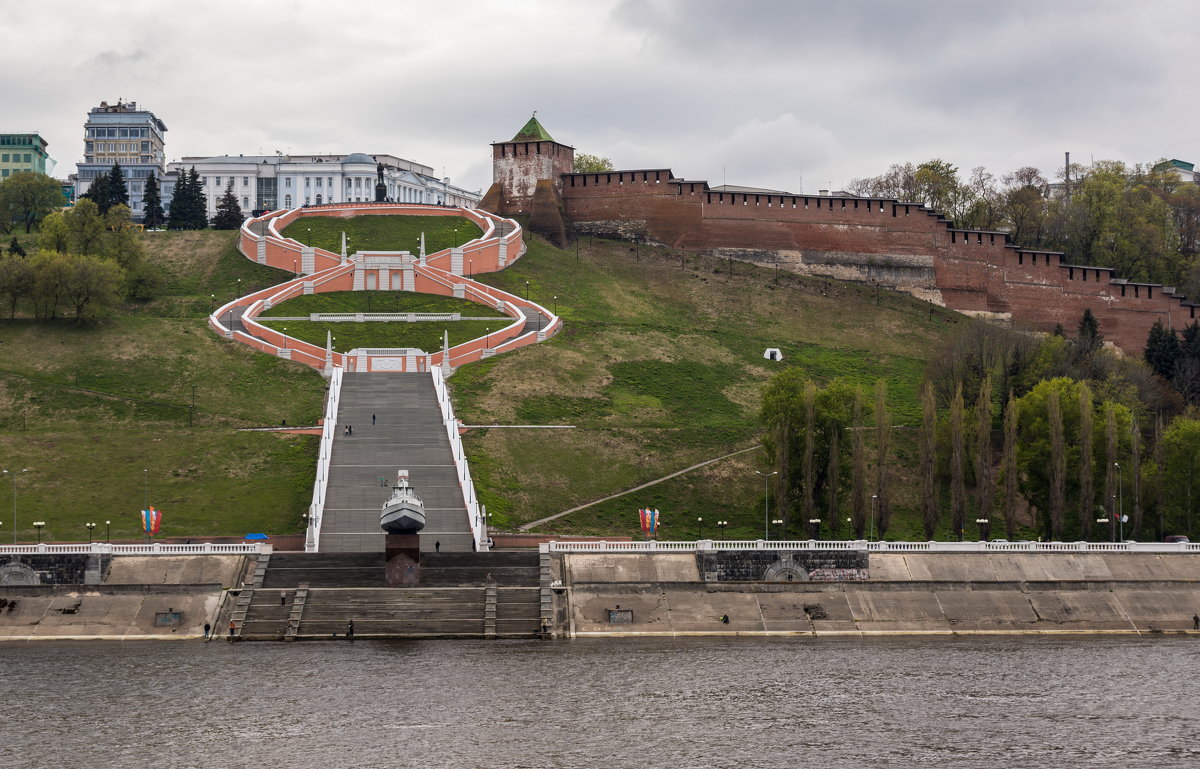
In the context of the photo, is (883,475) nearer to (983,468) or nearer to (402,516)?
(983,468)

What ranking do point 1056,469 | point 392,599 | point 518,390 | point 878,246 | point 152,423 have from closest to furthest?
point 392,599
point 1056,469
point 152,423
point 518,390
point 878,246

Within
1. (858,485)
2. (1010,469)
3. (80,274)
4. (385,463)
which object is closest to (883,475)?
(858,485)

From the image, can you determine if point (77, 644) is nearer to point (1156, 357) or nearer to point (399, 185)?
point (1156, 357)

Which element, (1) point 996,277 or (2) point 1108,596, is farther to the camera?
(1) point 996,277

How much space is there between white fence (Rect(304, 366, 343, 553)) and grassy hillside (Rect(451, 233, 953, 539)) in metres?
6.37

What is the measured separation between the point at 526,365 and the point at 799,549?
103 feet

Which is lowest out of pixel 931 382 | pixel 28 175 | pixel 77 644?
pixel 77 644

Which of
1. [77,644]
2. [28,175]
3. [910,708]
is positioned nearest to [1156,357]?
[910,708]

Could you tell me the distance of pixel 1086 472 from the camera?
6869 cm

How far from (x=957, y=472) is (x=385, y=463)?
82.7 feet

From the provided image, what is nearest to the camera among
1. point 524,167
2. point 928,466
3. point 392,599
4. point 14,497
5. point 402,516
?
point 392,599

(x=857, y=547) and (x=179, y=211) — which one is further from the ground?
(x=179, y=211)

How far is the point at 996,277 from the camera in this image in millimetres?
110938

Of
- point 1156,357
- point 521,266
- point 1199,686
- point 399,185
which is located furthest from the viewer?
point 399,185
